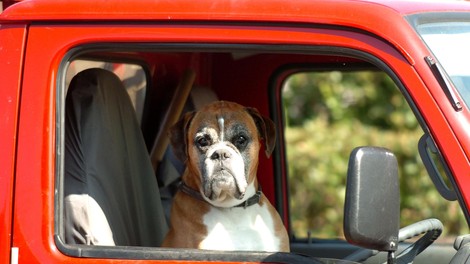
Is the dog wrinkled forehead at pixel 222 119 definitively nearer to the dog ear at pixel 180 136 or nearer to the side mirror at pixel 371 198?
the dog ear at pixel 180 136

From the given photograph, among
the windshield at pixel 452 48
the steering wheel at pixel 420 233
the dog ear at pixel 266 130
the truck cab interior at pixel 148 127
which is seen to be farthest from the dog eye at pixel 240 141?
the windshield at pixel 452 48

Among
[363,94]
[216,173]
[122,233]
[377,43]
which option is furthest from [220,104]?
[363,94]

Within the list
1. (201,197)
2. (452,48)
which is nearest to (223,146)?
(201,197)

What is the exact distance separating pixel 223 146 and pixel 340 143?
211 inches

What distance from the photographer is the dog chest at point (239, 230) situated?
320 cm

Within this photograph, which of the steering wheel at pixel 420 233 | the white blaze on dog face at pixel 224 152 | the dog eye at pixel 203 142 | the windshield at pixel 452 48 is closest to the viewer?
the windshield at pixel 452 48

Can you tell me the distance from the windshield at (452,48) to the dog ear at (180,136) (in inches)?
44.5

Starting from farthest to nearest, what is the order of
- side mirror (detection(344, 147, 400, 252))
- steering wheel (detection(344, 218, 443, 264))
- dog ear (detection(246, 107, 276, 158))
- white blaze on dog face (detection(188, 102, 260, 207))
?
dog ear (detection(246, 107, 276, 158)) < white blaze on dog face (detection(188, 102, 260, 207)) < steering wheel (detection(344, 218, 443, 264)) < side mirror (detection(344, 147, 400, 252))

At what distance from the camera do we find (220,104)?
3.42 metres

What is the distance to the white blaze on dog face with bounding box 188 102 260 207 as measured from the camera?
10.4 feet

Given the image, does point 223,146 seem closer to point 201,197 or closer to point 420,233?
point 201,197

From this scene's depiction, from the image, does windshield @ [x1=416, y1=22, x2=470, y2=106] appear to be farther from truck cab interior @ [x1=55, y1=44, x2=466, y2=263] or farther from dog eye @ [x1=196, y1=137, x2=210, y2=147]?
dog eye @ [x1=196, y1=137, x2=210, y2=147]

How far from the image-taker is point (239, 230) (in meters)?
3.24

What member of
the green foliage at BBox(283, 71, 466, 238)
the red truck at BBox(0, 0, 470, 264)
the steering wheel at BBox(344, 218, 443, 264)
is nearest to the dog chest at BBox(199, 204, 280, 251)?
the steering wheel at BBox(344, 218, 443, 264)
